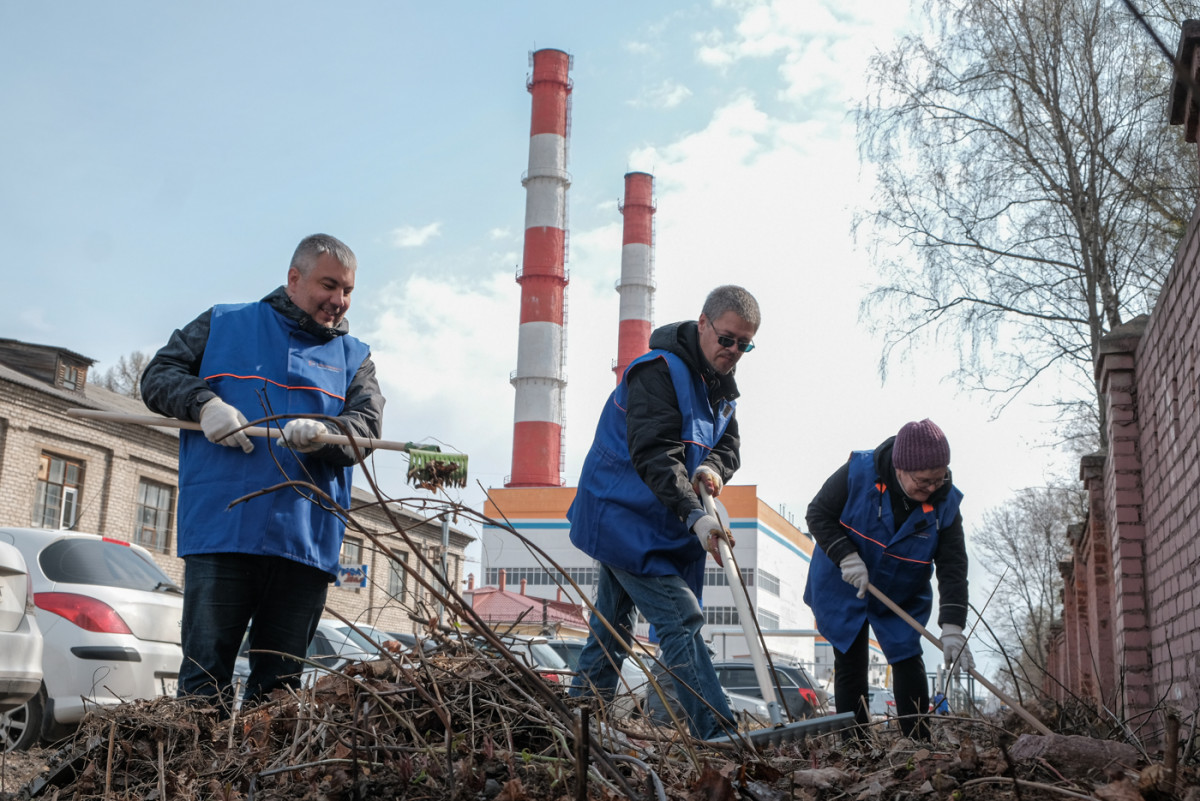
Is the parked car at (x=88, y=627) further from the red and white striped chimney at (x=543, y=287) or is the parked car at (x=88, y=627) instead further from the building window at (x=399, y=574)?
the red and white striped chimney at (x=543, y=287)

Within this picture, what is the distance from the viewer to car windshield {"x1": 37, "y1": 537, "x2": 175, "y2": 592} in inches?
224

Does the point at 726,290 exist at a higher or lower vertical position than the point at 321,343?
→ higher

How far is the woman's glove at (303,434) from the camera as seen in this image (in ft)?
10.6

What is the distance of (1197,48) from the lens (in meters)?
3.23

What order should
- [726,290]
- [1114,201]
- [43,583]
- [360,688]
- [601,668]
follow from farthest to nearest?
[1114,201]
[43,583]
[726,290]
[601,668]
[360,688]

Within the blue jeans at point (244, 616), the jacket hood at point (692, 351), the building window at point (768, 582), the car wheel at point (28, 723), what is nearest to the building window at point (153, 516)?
the car wheel at point (28, 723)

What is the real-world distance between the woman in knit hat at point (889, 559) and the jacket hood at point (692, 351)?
788mm

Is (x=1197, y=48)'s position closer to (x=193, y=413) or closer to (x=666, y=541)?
(x=666, y=541)

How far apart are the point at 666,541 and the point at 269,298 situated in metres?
1.55

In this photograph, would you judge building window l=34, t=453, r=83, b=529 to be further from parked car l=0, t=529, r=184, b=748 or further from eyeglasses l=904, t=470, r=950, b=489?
eyeglasses l=904, t=470, r=950, b=489

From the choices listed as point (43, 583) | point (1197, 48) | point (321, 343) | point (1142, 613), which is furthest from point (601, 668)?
point (43, 583)

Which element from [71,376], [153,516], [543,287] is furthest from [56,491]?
[543,287]

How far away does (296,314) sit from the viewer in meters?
3.56

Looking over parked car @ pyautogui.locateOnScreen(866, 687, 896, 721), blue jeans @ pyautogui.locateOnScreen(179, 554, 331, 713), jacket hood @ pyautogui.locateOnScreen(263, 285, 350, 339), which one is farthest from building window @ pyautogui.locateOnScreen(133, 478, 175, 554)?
blue jeans @ pyautogui.locateOnScreen(179, 554, 331, 713)
